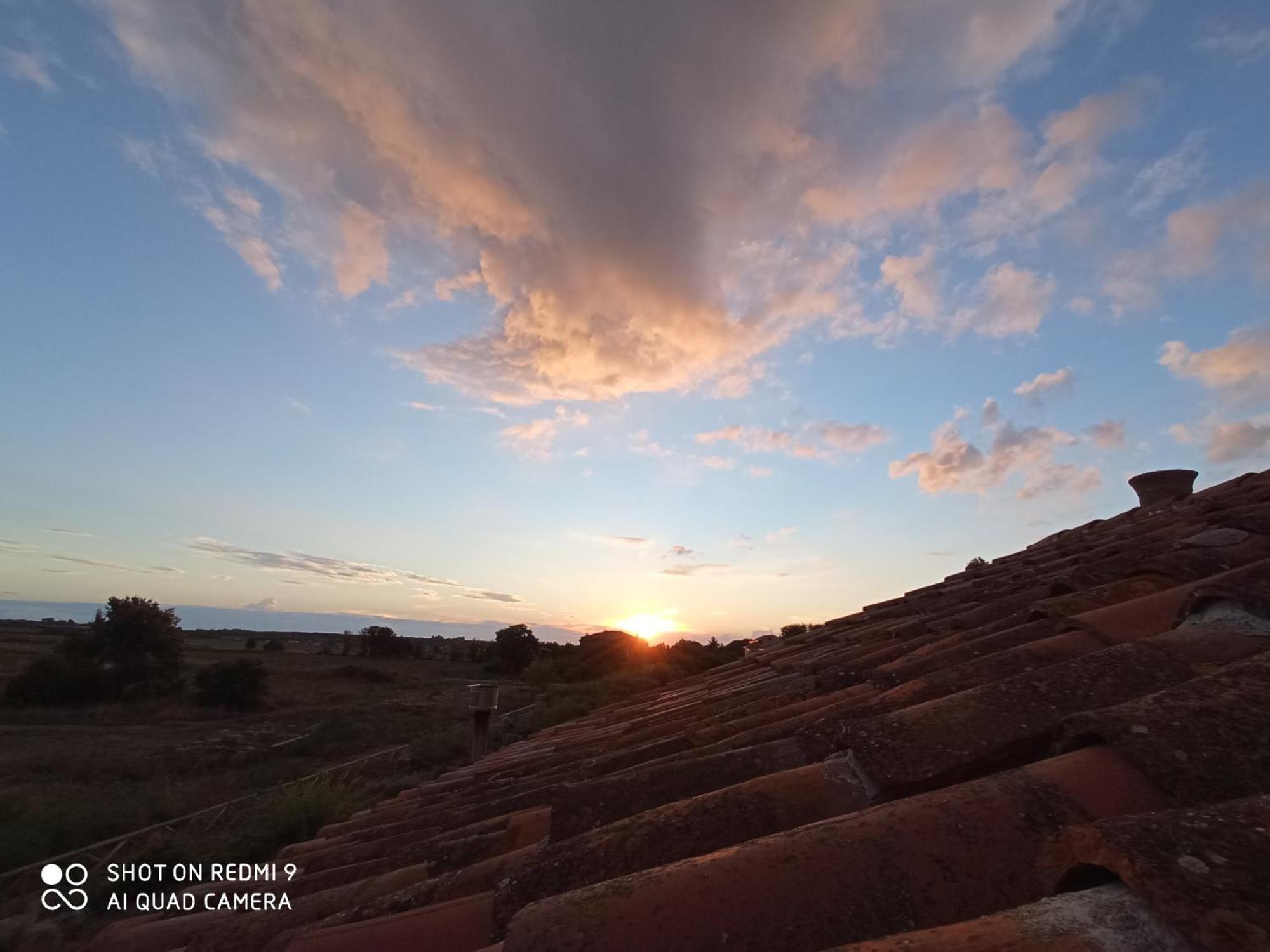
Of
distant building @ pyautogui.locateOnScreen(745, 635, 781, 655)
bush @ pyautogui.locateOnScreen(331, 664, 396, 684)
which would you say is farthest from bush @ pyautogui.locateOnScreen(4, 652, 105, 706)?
distant building @ pyautogui.locateOnScreen(745, 635, 781, 655)

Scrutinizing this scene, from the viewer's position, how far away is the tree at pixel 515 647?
2163 inches

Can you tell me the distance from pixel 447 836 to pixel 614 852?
6.63 feet

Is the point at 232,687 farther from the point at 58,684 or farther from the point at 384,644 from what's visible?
the point at 384,644

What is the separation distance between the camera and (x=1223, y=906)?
3.06 ft

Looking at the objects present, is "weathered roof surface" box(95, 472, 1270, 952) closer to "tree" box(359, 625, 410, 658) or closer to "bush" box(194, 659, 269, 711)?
"bush" box(194, 659, 269, 711)

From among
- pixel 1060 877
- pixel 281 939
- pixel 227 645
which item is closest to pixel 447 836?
pixel 281 939

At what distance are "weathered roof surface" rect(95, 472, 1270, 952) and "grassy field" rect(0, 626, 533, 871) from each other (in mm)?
10545

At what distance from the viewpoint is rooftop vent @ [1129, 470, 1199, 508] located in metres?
8.31

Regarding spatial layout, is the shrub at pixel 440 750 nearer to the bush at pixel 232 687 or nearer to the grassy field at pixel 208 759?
the grassy field at pixel 208 759

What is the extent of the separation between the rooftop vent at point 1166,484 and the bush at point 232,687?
4017cm

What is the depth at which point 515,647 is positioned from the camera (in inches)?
2224

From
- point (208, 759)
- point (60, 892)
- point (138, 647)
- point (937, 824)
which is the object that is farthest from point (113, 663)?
point (937, 824)

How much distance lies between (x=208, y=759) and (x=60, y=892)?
1380cm

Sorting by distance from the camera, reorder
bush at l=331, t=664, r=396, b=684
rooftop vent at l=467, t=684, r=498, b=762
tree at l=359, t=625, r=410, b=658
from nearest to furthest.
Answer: rooftop vent at l=467, t=684, r=498, b=762
bush at l=331, t=664, r=396, b=684
tree at l=359, t=625, r=410, b=658
